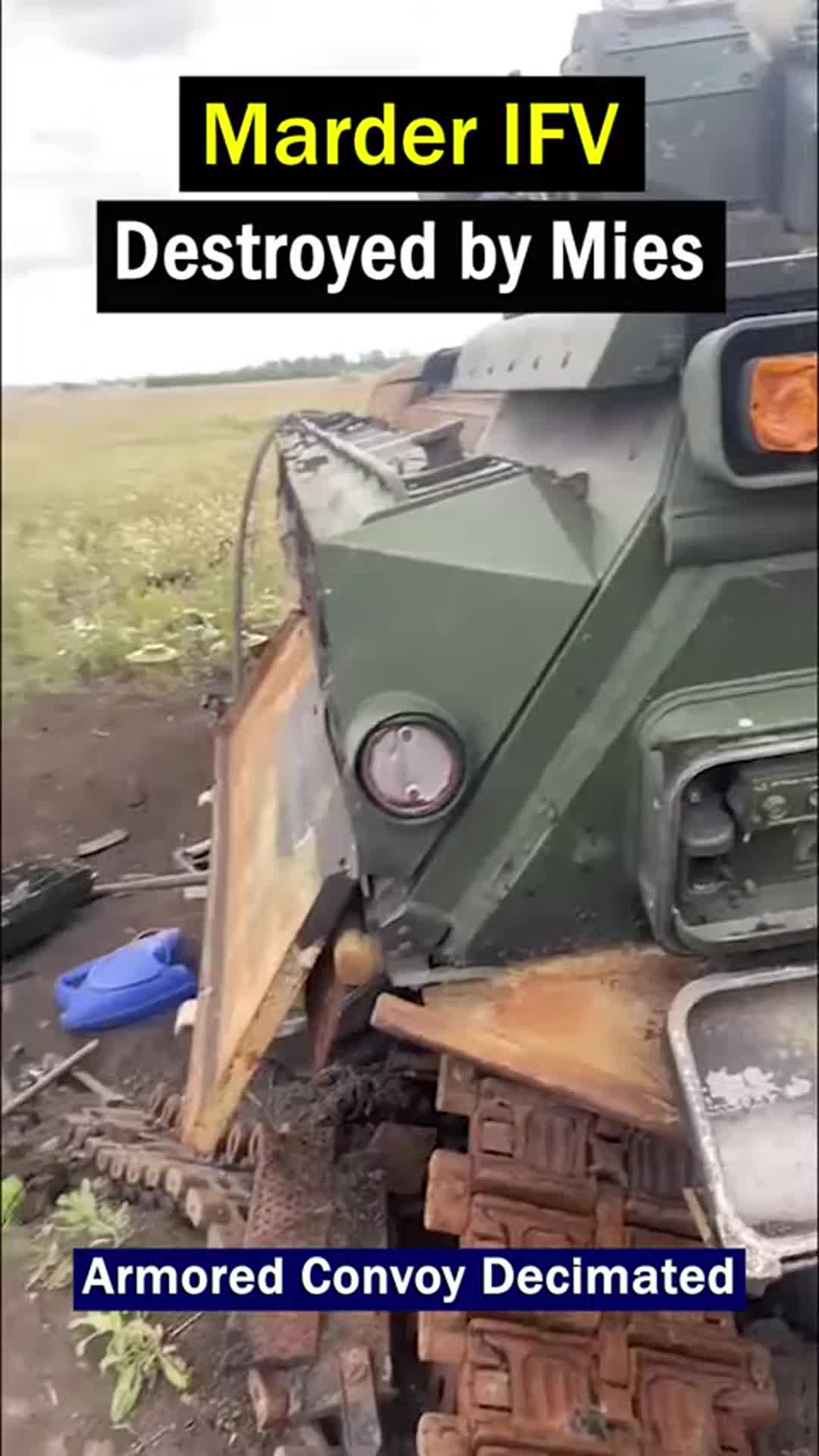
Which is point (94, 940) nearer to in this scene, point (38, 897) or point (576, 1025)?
point (38, 897)

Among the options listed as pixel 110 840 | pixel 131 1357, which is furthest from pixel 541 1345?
pixel 110 840

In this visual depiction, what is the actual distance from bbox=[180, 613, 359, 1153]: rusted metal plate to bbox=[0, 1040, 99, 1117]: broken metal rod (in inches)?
5.8

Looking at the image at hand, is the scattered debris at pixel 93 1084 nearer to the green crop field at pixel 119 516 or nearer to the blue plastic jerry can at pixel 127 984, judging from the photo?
the blue plastic jerry can at pixel 127 984

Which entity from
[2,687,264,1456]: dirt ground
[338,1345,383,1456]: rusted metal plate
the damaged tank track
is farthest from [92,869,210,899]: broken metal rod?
[338,1345,383,1456]: rusted metal plate

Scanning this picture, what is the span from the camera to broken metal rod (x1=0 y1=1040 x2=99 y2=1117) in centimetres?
204

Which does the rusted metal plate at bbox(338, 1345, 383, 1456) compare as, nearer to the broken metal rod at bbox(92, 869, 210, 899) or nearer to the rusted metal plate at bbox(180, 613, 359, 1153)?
the rusted metal plate at bbox(180, 613, 359, 1153)

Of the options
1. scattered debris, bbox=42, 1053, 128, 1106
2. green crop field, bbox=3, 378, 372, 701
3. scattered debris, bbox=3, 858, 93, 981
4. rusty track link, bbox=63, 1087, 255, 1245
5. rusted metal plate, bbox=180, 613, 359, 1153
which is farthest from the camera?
rusty track link, bbox=63, 1087, 255, 1245

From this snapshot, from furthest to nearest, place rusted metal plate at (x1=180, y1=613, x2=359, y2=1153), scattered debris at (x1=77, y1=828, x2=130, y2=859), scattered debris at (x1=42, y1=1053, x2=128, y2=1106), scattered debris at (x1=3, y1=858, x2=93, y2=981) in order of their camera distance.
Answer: scattered debris at (x1=42, y1=1053, x2=128, y2=1106) → rusted metal plate at (x1=180, y1=613, x2=359, y2=1153) → scattered debris at (x1=77, y1=828, x2=130, y2=859) → scattered debris at (x1=3, y1=858, x2=93, y2=981)

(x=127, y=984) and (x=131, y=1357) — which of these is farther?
(x=127, y=984)

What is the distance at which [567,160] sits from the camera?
1.54m

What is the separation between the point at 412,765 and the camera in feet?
6.03

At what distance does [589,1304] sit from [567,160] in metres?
1.32

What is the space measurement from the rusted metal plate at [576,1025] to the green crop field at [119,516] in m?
0.53

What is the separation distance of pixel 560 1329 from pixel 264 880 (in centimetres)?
69
